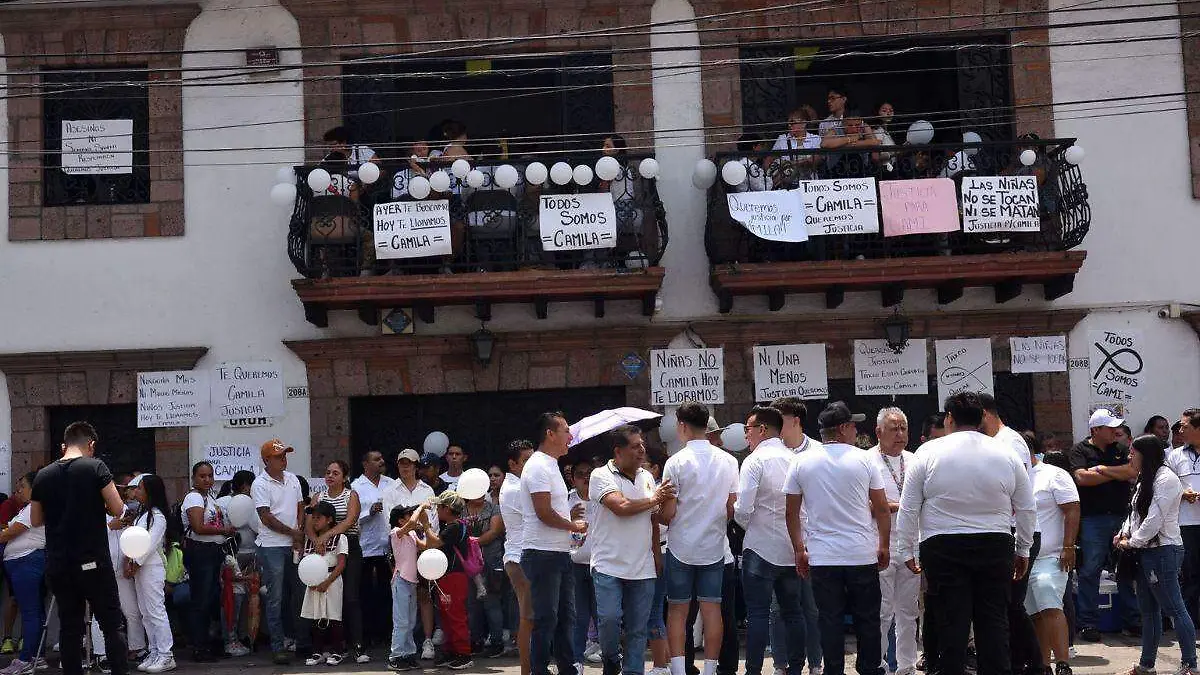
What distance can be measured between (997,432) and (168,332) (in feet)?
30.0

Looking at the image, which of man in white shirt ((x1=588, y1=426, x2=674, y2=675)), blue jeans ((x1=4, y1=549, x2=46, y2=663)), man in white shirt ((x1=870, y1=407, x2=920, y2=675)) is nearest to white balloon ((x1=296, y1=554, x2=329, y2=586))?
blue jeans ((x1=4, y1=549, x2=46, y2=663))

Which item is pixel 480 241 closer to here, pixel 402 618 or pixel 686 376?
pixel 686 376

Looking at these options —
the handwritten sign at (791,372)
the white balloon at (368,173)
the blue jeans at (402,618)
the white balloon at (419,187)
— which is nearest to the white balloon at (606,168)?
the white balloon at (419,187)

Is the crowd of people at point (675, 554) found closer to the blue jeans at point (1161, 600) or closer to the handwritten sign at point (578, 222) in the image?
the blue jeans at point (1161, 600)

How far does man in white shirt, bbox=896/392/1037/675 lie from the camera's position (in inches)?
332

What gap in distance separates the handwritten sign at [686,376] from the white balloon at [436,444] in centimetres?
219

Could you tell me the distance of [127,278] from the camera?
603 inches

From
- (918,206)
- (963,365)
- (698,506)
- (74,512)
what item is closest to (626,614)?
(698,506)

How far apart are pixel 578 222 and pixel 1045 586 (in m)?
6.17

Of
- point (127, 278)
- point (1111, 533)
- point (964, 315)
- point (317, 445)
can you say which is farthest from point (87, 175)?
point (1111, 533)

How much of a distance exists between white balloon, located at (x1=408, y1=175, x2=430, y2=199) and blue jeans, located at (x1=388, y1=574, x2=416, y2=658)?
4.06 meters

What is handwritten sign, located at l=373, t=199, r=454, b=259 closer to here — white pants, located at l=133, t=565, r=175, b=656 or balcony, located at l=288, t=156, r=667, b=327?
balcony, located at l=288, t=156, r=667, b=327

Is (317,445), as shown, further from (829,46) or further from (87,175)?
(829,46)

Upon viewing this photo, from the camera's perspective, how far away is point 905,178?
1502 centimetres
